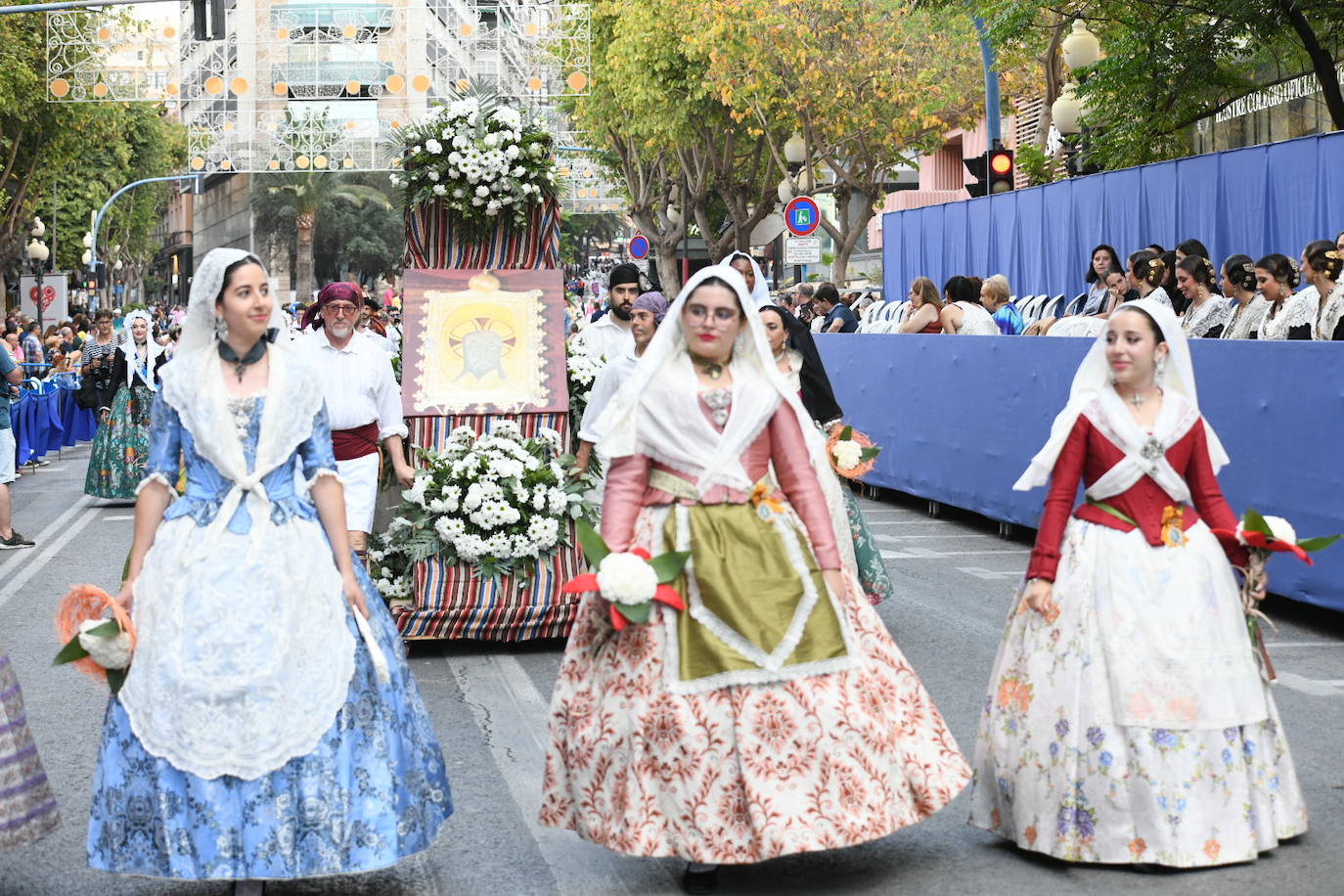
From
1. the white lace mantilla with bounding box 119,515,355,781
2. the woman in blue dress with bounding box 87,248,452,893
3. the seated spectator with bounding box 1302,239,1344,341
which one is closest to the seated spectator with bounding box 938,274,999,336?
the seated spectator with bounding box 1302,239,1344,341

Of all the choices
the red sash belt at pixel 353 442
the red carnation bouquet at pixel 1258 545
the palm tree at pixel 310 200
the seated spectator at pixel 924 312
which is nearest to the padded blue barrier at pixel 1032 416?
the seated spectator at pixel 924 312

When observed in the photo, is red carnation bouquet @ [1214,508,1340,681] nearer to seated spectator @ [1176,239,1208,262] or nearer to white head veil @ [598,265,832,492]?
white head veil @ [598,265,832,492]

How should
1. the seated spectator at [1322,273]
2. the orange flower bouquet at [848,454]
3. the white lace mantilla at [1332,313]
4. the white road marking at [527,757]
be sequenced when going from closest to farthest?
the white road marking at [527,757]
the orange flower bouquet at [848,454]
the white lace mantilla at [1332,313]
the seated spectator at [1322,273]

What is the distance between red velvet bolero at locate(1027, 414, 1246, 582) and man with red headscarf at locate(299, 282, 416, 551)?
4.33 metres

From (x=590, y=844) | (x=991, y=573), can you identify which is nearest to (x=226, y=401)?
(x=590, y=844)

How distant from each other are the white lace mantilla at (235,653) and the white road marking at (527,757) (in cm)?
103

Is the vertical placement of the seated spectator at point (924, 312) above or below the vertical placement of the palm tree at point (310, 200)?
below

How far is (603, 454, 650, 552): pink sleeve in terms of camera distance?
18.6 ft

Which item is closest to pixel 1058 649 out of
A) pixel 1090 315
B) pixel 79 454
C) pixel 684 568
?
pixel 684 568

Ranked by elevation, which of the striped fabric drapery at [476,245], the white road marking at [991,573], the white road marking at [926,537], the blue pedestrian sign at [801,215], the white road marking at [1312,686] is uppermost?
the blue pedestrian sign at [801,215]

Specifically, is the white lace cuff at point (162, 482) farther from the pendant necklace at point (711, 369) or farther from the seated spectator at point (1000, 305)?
the seated spectator at point (1000, 305)

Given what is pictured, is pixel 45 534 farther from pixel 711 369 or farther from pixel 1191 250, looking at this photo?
pixel 711 369

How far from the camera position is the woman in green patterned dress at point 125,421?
57.3ft

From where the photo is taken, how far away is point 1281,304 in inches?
455
